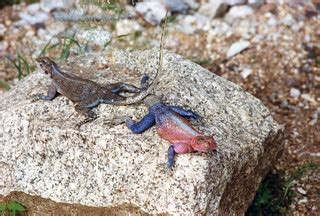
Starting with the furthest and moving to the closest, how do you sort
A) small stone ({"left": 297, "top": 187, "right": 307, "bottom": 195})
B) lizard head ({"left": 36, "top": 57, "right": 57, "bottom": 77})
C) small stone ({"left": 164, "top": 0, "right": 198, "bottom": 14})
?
small stone ({"left": 164, "top": 0, "right": 198, "bottom": 14}), small stone ({"left": 297, "top": 187, "right": 307, "bottom": 195}), lizard head ({"left": 36, "top": 57, "right": 57, "bottom": 77})

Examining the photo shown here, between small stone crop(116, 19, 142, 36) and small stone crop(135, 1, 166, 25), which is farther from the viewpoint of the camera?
small stone crop(135, 1, 166, 25)

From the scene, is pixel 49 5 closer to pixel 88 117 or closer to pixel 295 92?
pixel 295 92

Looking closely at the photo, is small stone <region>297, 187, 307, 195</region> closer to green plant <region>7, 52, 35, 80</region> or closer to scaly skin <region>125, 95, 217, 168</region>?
scaly skin <region>125, 95, 217, 168</region>

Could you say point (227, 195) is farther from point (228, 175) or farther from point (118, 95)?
point (118, 95)

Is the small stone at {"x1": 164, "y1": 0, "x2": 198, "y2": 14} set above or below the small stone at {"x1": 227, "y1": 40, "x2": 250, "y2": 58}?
above

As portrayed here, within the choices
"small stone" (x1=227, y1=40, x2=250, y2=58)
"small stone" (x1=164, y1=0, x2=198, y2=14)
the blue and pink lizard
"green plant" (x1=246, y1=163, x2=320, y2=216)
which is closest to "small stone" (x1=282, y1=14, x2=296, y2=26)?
"small stone" (x1=227, y1=40, x2=250, y2=58)

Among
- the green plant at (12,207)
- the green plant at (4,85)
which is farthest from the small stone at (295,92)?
Result: the green plant at (12,207)
